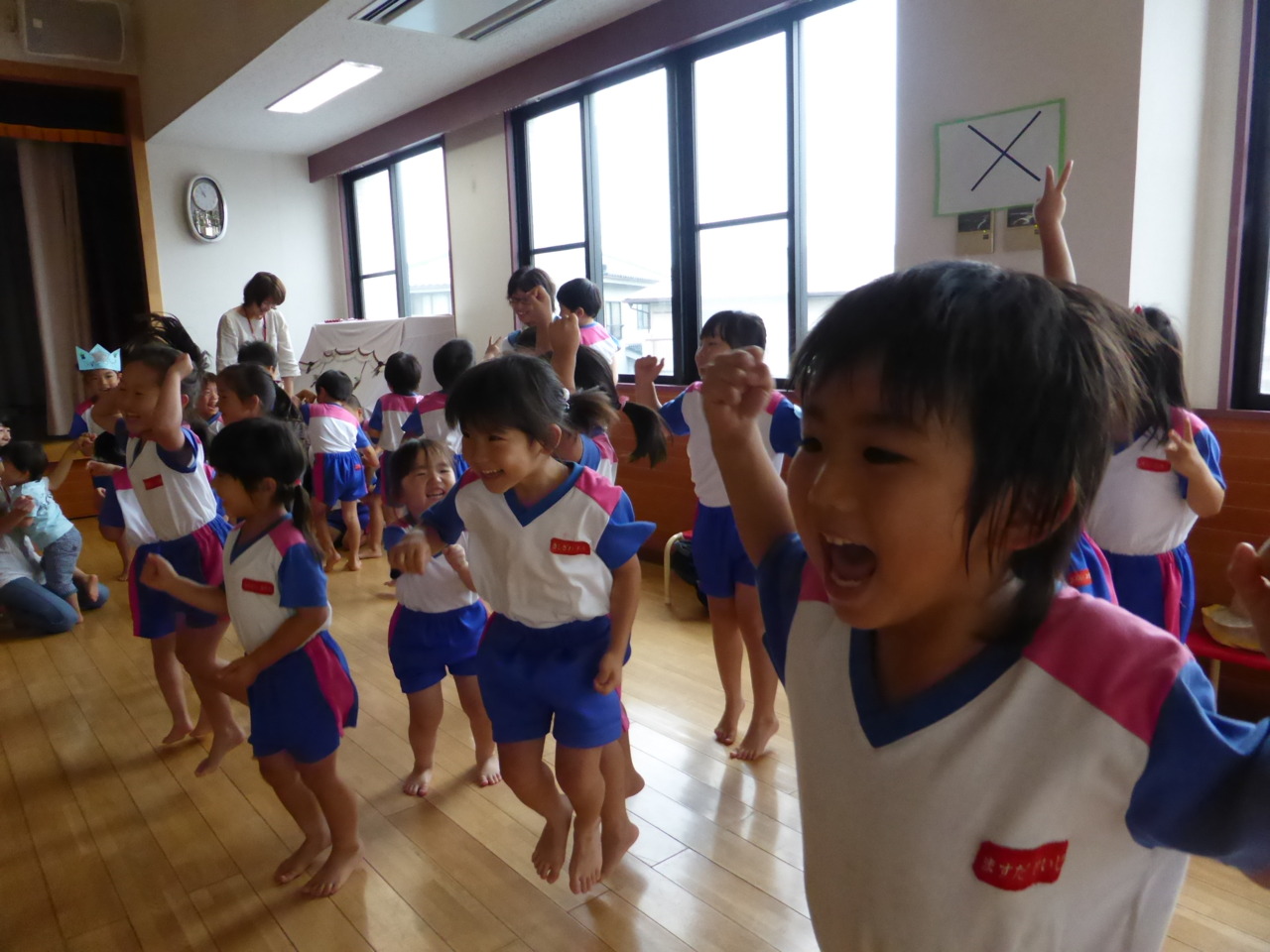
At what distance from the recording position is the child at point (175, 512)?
2359 millimetres

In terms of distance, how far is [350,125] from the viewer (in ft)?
21.9

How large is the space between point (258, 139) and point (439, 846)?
21.6ft

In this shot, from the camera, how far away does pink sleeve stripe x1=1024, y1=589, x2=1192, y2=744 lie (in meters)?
0.59

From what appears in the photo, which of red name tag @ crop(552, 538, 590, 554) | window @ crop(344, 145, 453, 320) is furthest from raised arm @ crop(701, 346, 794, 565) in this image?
window @ crop(344, 145, 453, 320)

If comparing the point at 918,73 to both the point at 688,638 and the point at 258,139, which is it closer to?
the point at 688,638

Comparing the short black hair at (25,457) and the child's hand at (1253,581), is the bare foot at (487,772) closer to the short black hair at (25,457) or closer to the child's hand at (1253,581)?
the child's hand at (1253,581)

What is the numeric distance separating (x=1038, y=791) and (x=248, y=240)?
8.03 m

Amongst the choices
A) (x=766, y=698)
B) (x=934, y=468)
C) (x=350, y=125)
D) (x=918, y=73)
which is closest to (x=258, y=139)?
(x=350, y=125)

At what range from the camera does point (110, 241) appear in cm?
684

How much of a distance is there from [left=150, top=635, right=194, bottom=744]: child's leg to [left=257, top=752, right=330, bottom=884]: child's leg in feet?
2.90

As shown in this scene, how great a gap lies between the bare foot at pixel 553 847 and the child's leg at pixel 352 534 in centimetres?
318

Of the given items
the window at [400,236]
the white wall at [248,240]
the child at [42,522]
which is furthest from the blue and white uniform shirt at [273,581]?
the white wall at [248,240]

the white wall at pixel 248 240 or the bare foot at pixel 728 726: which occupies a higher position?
the white wall at pixel 248 240

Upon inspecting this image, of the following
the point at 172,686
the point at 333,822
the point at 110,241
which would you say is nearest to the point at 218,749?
the point at 172,686
